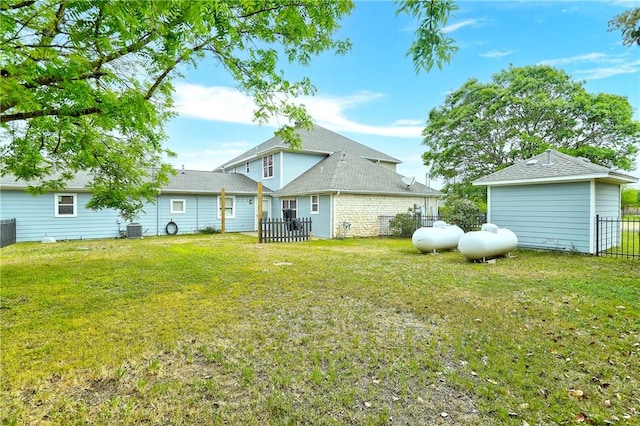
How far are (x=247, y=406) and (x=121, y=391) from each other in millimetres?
1186

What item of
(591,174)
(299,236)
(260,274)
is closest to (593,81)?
(591,174)

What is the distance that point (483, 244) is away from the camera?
886cm

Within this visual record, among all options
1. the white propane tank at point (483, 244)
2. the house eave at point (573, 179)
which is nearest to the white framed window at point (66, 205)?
the white propane tank at point (483, 244)

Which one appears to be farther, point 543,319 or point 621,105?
point 621,105

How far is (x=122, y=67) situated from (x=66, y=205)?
12.4m

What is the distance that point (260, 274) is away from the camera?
7504 mm

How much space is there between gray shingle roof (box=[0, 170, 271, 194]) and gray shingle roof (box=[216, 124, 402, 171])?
2.16 m

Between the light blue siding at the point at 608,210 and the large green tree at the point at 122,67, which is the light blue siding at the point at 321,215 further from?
the light blue siding at the point at 608,210

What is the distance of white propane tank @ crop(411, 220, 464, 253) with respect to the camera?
10.7 meters

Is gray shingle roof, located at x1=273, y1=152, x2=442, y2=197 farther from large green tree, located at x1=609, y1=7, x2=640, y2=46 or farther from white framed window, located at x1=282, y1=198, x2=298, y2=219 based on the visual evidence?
large green tree, located at x1=609, y1=7, x2=640, y2=46

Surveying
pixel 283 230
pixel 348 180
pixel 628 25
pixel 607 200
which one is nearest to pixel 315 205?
pixel 348 180

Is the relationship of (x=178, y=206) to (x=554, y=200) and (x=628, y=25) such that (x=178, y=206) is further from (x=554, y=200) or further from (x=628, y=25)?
(x=628, y=25)

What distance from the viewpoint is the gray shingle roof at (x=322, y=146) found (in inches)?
823

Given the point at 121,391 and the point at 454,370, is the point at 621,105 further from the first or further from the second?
the point at 121,391
